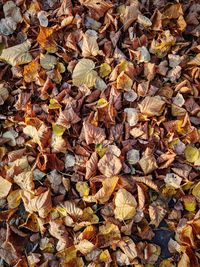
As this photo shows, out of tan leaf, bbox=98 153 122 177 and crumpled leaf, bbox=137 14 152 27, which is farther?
crumpled leaf, bbox=137 14 152 27

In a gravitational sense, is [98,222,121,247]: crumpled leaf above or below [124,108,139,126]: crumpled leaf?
below

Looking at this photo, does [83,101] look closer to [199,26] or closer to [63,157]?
[63,157]

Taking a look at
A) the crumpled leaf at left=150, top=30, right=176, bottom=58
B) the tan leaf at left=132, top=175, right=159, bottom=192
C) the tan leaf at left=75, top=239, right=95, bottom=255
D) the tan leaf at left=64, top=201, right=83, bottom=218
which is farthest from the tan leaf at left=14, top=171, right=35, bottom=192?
the crumpled leaf at left=150, top=30, right=176, bottom=58

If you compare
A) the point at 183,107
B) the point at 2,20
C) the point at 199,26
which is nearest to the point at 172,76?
the point at 183,107

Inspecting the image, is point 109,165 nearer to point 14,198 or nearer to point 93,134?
point 93,134

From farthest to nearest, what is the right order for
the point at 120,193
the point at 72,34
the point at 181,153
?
the point at 72,34 → the point at 181,153 → the point at 120,193

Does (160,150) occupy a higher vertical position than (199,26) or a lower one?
lower

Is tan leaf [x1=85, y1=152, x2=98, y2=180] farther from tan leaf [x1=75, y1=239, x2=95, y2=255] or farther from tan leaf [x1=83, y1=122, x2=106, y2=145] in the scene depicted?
tan leaf [x1=75, y1=239, x2=95, y2=255]
